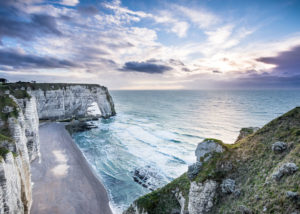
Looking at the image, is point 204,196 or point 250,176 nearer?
point 250,176

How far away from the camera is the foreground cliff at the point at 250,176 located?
7.11 meters

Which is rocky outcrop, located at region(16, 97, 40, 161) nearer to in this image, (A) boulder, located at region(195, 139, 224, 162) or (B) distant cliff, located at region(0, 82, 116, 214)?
(B) distant cliff, located at region(0, 82, 116, 214)

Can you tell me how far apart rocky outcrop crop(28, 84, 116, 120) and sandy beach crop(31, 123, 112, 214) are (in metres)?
24.1

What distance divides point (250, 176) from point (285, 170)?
2129 mm

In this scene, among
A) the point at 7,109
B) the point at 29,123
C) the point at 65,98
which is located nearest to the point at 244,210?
the point at 7,109

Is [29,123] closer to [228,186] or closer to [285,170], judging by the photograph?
[228,186]

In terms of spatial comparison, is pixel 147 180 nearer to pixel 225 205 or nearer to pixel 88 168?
pixel 88 168

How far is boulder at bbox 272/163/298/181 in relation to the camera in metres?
7.13

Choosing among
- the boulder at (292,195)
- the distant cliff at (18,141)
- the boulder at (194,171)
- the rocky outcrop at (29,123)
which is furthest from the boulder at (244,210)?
the rocky outcrop at (29,123)

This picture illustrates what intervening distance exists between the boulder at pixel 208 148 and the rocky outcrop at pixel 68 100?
54746mm

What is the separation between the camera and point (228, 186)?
9.20 meters

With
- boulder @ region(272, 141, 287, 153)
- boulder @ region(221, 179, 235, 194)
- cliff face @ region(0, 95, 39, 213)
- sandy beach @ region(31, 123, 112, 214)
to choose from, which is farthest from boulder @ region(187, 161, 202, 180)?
sandy beach @ region(31, 123, 112, 214)

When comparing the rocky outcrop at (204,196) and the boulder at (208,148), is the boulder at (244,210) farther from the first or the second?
the boulder at (208,148)

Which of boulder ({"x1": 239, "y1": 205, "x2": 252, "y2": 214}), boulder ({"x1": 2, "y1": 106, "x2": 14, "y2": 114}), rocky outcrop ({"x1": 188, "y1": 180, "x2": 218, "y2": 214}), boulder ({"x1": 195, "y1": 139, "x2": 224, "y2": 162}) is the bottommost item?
rocky outcrop ({"x1": 188, "y1": 180, "x2": 218, "y2": 214})
